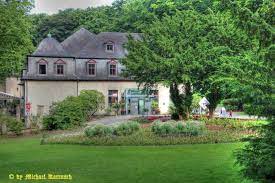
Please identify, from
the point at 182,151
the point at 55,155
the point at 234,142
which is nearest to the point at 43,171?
the point at 55,155

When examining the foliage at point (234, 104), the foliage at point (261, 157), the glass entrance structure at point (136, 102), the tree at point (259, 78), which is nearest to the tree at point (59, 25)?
the glass entrance structure at point (136, 102)

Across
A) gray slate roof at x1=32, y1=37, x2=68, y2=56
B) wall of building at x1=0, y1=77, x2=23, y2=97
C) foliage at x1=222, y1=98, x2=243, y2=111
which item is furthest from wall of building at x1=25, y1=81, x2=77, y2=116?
foliage at x1=222, y1=98, x2=243, y2=111

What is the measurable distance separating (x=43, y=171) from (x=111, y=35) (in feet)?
137

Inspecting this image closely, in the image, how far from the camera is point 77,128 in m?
35.2

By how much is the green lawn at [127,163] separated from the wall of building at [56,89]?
27700 mm

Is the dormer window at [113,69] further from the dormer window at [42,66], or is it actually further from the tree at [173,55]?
the tree at [173,55]

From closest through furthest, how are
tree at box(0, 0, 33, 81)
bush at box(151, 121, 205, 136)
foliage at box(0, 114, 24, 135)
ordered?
bush at box(151, 121, 205, 136) < foliage at box(0, 114, 24, 135) < tree at box(0, 0, 33, 81)

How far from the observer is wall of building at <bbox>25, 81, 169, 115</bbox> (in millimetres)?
51750

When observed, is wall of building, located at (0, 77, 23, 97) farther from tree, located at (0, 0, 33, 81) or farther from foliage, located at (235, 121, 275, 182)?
foliage, located at (235, 121, 275, 182)

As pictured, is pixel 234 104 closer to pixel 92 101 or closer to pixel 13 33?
Answer: pixel 13 33

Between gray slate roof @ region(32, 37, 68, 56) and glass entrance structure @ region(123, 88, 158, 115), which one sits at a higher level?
gray slate roof @ region(32, 37, 68, 56)

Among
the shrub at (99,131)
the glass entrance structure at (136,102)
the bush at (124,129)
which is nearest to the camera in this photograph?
the shrub at (99,131)

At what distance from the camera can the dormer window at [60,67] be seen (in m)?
52.6

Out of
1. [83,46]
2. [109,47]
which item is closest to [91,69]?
[83,46]
